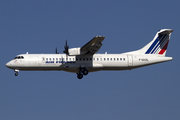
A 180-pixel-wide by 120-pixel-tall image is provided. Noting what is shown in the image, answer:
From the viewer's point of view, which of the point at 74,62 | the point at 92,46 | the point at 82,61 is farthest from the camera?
the point at 82,61

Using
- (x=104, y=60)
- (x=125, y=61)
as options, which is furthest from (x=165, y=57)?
(x=104, y=60)

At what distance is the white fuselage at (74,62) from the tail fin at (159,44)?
5.87ft

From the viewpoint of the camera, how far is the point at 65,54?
36500mm

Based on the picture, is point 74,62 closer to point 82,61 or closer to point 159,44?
point 82,61

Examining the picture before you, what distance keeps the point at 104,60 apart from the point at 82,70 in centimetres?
271

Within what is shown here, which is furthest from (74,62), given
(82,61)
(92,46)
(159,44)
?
(159,44)

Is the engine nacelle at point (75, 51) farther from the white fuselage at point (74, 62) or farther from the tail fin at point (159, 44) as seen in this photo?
the tail fin at point (159, 44)

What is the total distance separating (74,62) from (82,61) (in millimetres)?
890

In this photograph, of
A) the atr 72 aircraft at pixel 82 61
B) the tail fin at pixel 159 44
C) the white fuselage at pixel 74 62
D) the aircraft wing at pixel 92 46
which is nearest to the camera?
the aircraft wing at pixel 92 46

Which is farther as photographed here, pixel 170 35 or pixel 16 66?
pixel 170 35

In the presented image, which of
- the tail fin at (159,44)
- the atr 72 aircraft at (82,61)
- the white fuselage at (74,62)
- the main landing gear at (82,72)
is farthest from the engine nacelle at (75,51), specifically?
the tail fin at (159,44)

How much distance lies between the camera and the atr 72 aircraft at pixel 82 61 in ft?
116

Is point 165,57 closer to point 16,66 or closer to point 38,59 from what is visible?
point 38,59

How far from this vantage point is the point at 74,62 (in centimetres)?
3594
